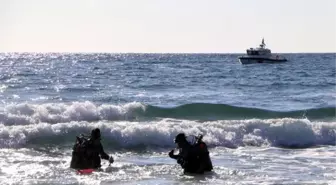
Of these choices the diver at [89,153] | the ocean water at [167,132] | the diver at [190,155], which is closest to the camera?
the diver at [190,155]

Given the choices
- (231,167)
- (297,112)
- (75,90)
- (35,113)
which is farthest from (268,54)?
(231,167)

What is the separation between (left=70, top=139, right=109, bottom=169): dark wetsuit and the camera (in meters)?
14.0

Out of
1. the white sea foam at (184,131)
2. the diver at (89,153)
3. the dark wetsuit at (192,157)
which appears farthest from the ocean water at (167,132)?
the diver at (89,153)

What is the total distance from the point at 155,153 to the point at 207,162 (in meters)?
4.44

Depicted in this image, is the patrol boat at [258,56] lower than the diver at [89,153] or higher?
higher

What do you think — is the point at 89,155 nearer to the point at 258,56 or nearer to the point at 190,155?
the point at 190,155

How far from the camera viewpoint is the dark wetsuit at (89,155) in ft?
46.0

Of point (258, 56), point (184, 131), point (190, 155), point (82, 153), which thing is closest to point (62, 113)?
point (184, 131)

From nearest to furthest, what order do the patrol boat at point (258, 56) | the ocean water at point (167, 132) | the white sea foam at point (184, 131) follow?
the ocean water at point (167, 132) → the white sea foam at point (184, 131) → the patrol boat at point (258, 56)

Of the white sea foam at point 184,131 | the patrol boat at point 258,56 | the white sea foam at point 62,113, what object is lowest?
the white sea foam at point 184,131
